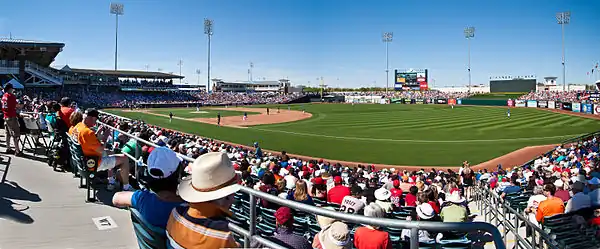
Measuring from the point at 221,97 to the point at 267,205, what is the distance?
346 ft

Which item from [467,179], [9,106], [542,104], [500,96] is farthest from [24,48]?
[500,96]

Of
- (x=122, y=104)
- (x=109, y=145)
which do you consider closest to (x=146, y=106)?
(x=122, y=104)

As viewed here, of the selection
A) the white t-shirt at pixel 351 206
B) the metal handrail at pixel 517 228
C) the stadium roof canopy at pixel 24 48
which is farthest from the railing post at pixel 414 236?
the stadium roof canopy at pixel 24 48

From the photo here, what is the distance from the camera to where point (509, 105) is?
258 feet

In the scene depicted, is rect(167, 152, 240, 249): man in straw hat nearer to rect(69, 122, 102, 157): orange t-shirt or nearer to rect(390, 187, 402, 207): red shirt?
rect(69, 122, 102, 157): orange t-shirt

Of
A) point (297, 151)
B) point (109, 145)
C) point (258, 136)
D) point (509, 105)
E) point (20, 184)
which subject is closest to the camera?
point (20, 184)

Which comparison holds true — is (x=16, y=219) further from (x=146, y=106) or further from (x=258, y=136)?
(x=146, y=106)

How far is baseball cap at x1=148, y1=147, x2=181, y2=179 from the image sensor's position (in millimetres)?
3369

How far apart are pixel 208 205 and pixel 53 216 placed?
404 centimetres

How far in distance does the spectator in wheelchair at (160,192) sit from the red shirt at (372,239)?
158 cm

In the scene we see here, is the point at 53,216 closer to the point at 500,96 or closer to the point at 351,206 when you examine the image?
the point at 351,206

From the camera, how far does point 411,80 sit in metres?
105

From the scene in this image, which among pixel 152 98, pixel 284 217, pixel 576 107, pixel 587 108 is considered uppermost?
pixel 152 98

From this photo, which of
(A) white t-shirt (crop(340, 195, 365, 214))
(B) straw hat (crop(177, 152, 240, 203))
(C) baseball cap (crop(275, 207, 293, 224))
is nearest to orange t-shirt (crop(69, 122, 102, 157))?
(A) white t-shirt (crop(340, 195, 365, 214))
